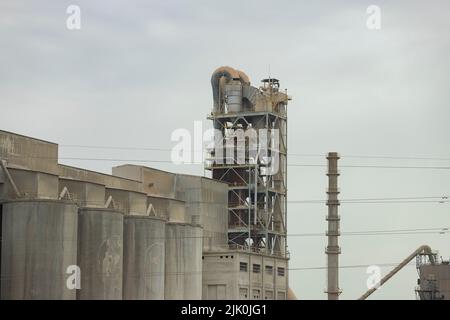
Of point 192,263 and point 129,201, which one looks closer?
point 129,201

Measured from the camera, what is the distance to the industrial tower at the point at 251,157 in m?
112

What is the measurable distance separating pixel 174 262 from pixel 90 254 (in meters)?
14.2

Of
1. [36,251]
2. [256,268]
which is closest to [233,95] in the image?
[256,268]

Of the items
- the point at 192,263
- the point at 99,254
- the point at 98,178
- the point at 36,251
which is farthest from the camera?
the point at 192,263

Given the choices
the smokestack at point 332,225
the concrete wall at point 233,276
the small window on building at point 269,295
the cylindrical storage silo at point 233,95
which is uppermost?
the cylindrical storage silo at point 233,95

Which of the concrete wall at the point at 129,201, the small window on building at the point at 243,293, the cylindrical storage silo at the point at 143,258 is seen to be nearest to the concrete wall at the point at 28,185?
the cylindrical storage silo at the point at 143,258

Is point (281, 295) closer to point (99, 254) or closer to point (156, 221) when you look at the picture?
point (156, 221)

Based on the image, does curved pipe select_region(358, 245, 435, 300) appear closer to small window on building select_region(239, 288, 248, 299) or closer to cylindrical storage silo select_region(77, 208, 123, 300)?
small window on building select_region(239, 288, 248, 299)

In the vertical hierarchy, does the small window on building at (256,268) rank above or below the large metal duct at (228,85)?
below

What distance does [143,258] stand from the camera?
305 feet

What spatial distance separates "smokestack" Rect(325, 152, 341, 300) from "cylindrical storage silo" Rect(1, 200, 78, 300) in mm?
33372

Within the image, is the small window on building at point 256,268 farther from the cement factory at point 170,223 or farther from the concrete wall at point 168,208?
the concrete wall at point 168,208
